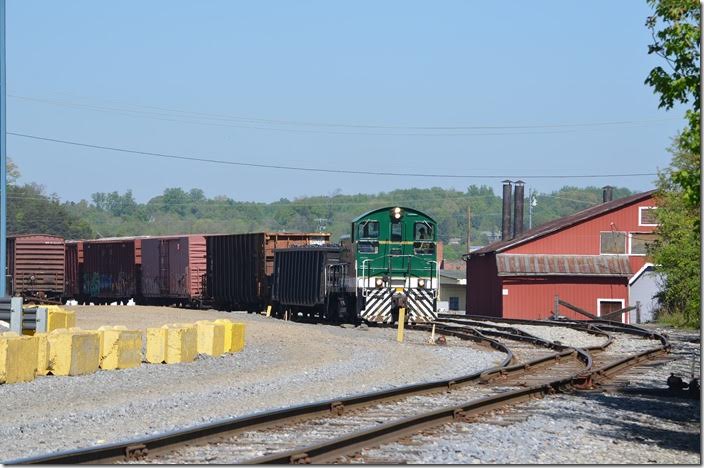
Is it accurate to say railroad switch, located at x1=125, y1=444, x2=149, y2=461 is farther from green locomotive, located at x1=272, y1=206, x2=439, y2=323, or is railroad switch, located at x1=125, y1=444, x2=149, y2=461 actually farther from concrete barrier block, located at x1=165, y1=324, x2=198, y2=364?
green locomotive, located at x1=272, y1=206, x2=439, y2=323

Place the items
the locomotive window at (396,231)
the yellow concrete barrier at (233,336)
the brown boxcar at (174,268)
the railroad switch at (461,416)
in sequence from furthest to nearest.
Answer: the brown boxcar at (174,268) → the locomotive window at (396,231) → the yellow concrete barrier at (233,336) → the railroad switch at (461,416)

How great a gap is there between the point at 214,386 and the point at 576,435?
21.9ft

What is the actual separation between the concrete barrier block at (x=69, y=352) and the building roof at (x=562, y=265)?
38.4 metres

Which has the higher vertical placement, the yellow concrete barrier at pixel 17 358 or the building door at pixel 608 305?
the yellow concrete barrier at pixel 17 358

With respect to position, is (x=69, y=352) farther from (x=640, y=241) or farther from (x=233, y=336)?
(x=640, y=241)

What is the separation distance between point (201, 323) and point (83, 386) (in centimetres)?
638

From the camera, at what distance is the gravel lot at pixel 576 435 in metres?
10.2

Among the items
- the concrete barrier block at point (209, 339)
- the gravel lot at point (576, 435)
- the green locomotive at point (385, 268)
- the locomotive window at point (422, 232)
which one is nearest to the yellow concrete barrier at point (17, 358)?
the concrete barrier block at point (209, 339)

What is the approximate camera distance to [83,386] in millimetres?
16469

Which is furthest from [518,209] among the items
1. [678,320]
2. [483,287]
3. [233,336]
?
[233,336]

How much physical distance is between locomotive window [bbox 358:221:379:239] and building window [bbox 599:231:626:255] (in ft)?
85.4

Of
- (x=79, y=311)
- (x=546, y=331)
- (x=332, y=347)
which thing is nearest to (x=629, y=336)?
(x=546, y=331)

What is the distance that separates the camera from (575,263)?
56.3 metres

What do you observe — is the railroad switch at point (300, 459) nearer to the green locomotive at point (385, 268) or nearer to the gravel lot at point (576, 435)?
the gravel lot at point (576, 435)
